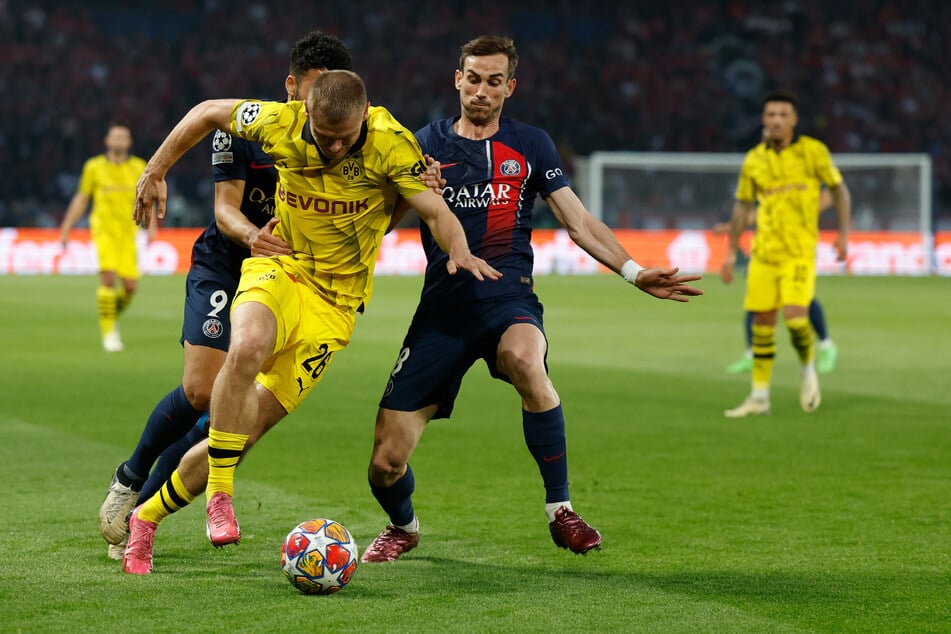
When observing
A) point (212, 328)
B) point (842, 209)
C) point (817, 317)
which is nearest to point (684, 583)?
point (212, 328)

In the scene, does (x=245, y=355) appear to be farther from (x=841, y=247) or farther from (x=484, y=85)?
(x=841, y=247)

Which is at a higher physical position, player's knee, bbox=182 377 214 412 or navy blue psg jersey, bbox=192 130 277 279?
navy blue psg jersey, bbox=192 130 277 279

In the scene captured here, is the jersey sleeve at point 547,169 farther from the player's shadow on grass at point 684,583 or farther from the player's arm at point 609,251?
the player's shadow on grass at point 684,583

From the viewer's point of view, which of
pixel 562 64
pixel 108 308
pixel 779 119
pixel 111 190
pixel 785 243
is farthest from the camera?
pixel 562 64

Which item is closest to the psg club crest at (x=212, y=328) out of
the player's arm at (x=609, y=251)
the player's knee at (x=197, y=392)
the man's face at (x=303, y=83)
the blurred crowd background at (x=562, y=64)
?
the player's knee at (x=197, y=392)

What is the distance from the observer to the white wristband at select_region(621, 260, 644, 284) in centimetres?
525

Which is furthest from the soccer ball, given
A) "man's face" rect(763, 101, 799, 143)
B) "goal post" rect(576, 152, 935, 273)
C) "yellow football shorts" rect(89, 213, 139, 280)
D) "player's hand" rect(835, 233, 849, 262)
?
"goal post" rect(576, 152, 935, 273)

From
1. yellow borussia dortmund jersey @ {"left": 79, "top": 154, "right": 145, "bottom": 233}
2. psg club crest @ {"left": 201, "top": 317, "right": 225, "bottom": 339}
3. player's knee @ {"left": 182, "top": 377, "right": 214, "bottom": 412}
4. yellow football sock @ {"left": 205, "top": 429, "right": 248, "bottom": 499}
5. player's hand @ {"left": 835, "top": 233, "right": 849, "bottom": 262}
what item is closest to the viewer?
yellow football sock @ {"left": 205, "top": 429, "right": 248, "bottom": 499}

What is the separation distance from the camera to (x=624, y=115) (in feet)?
121

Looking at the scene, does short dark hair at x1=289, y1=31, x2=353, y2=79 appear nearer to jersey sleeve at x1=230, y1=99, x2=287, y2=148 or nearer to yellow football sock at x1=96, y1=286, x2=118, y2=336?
jersey sleeve at x1=230, y1=99, x2=287, y2=148

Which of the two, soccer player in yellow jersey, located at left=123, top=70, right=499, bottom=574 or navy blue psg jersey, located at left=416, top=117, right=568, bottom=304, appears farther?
navy blue psg jersey, located at left=416, top=117, right=568, bottom=304

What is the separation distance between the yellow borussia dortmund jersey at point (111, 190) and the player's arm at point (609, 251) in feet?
33.7

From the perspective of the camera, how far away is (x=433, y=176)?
17.0 feet

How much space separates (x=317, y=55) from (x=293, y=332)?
3.81 feet
